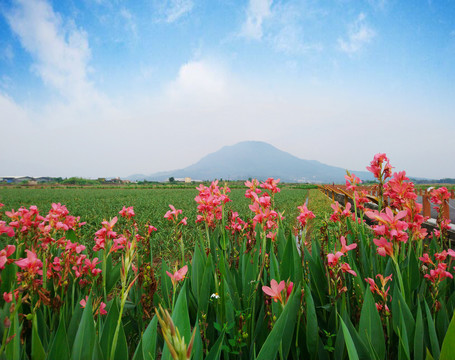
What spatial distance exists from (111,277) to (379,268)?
1.78 meters

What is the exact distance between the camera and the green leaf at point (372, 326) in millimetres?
1038

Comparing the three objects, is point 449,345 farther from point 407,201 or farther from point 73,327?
point 73,327

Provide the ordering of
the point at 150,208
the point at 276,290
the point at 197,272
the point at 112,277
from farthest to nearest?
the point at 150,208 → the point at 112,277 → the point at 197,272 → the point at 276,290

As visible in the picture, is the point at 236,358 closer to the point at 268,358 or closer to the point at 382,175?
the point at 268,358

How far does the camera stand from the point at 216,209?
188cm

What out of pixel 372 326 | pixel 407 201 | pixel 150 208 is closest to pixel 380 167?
pixel 407 201

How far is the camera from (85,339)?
927 mm

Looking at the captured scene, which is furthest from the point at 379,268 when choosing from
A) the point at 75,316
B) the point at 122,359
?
the point at 75,316

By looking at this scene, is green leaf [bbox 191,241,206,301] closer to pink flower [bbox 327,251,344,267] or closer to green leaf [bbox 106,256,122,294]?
green leaf [bbox 106,256,122,294]

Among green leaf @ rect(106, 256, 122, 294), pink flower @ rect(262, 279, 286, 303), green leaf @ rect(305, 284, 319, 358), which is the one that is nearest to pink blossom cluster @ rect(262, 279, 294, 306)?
pink flower @ rect(262, 279, 286, 303)

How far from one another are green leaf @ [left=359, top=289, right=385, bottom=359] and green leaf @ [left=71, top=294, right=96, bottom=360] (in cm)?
104

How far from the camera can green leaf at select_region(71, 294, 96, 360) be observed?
3.00 ft

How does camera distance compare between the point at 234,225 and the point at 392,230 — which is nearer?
the point at 392,230

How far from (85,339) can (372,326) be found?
1.11m
